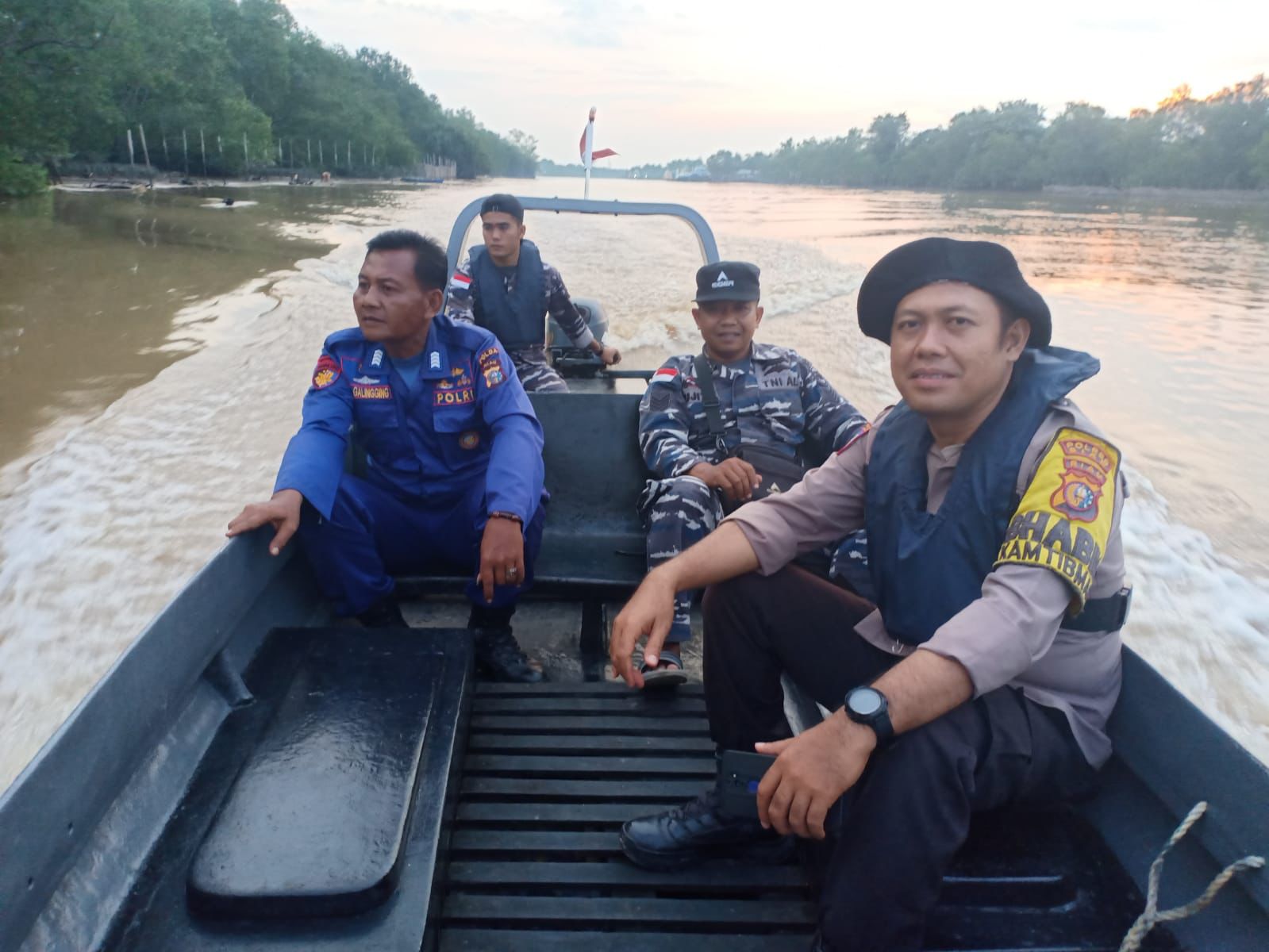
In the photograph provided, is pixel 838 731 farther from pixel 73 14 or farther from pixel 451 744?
pixel 73 14

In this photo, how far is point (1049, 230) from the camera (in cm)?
2677

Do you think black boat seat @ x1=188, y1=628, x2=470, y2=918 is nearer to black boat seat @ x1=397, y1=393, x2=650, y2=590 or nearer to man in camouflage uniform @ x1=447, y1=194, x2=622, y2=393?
black boat seat @ x1=397, y1=393, x2=650, y2=590

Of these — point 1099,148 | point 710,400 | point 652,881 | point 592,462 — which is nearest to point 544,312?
point 592,462

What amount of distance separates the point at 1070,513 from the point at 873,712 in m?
0.47

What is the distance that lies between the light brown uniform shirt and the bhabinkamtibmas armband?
2 cm

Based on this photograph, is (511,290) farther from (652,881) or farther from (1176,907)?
(1176,907)

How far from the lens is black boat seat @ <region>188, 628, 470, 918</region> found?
146 centimetres

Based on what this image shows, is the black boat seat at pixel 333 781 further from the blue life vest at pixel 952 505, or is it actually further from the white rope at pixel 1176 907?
the white rope at pixel 1176 907

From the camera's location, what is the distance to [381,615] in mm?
2604

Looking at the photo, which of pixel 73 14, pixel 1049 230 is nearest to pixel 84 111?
pixel 73 14

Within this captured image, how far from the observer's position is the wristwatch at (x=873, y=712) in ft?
4.37

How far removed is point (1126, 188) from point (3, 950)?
67.8m

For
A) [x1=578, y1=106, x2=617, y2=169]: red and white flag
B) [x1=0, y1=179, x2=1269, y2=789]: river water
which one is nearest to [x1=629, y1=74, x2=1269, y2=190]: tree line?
[x1=0, y1=179, x2=1269, y2=789]: river water

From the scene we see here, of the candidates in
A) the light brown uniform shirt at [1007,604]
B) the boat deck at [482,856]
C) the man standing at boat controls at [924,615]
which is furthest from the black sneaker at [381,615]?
the light brown uniform shirt at [1007,604]
